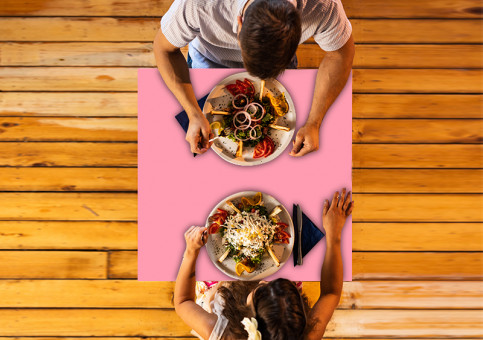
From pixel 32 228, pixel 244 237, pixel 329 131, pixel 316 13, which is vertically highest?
pixel 316 13

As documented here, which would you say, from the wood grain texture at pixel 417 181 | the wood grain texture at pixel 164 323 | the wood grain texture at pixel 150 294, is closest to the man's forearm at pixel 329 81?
the wood grain texture at pixel 417 181

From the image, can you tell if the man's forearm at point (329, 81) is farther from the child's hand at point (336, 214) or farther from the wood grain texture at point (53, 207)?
the wood grain texture at point (53, 207)

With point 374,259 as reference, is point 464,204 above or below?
above

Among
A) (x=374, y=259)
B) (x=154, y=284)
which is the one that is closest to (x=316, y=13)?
(x=374, y=259)

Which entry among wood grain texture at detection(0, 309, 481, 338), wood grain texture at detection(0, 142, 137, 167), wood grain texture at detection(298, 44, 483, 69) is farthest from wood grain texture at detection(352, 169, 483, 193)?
wood grain texture at detection(0, 142, 137, 167)

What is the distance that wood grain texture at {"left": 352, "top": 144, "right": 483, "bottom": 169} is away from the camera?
235cm

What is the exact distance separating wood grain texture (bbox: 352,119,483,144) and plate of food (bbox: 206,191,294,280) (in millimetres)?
1143

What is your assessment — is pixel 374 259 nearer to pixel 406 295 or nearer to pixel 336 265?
pixel 406 295

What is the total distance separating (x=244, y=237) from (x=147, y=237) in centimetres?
43

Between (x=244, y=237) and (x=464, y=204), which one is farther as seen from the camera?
(x=464, y=204)

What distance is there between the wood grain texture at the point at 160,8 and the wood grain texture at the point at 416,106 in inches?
20.8

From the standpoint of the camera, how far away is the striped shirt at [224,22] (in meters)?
1.32

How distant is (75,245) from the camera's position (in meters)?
2.31

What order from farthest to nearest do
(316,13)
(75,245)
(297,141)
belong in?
(75,245)
(297,141)
(316,13)
